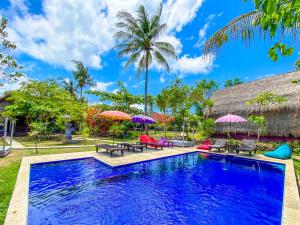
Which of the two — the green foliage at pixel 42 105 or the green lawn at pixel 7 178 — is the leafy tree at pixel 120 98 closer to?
the green foliage at pixel 42 105

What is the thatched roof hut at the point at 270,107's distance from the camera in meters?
15.3

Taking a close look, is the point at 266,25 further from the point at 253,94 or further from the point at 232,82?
the point at 232,82

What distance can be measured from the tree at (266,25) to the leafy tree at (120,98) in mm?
20304

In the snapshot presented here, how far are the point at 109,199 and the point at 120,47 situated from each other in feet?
59.4

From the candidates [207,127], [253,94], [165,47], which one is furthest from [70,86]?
[253,94]

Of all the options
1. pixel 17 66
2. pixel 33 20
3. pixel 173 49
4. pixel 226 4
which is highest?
pixel 173 49

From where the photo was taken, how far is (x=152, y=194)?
20.3ft

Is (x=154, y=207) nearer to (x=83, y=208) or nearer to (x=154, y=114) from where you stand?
(x=83, y=208)

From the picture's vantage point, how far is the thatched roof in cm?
1580

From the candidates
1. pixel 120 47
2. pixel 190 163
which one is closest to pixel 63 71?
pixel 120 47

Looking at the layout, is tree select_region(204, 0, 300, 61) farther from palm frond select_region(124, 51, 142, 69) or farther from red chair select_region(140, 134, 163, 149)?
palm frond select_region(124, 51, 142, 69)

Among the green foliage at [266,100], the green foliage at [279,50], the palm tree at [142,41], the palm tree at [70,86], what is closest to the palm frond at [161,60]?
the palm tree at [142,41]

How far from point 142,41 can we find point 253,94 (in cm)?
1252

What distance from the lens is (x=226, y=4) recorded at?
7164 mm
